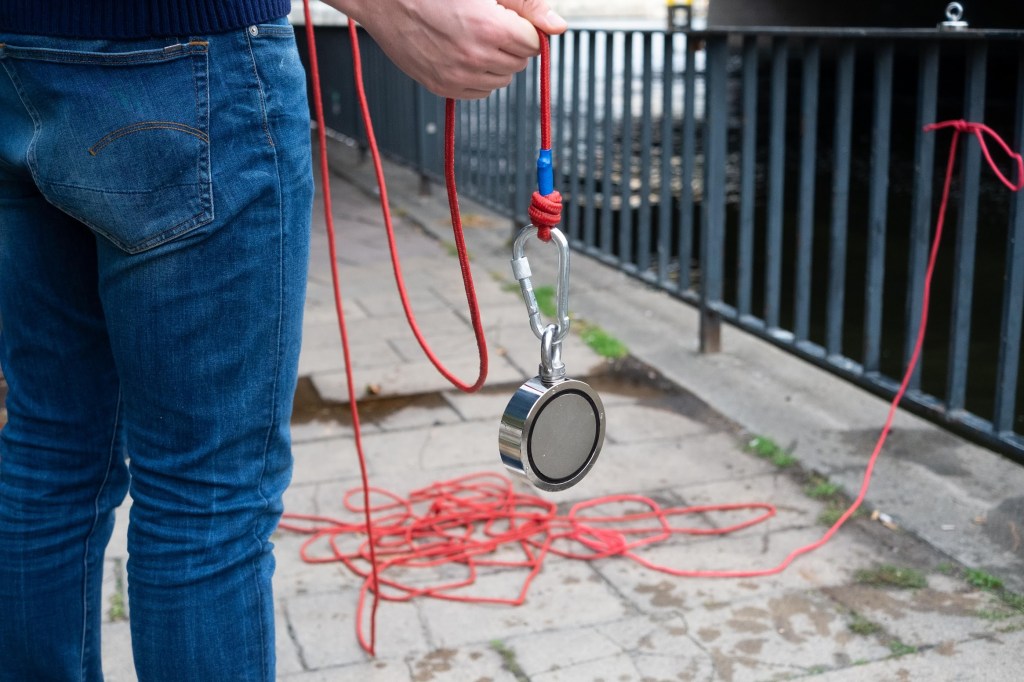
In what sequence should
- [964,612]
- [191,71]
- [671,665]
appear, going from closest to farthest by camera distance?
[191,71] < [671,665] < [964,612]

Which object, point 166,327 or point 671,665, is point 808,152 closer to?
point 671,665

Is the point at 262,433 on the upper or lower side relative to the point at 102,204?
lower

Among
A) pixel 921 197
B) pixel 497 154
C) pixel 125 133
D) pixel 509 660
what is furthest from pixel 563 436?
pixel 497 154

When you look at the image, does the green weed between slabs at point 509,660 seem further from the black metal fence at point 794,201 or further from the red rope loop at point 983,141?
the red rope loop at point 983,141

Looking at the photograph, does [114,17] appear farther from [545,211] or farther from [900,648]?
[900,648]

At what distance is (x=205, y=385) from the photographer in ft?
4.25

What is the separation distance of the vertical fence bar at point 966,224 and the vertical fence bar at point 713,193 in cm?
118

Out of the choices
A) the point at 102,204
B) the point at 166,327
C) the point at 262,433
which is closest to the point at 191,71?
the point at 102,204

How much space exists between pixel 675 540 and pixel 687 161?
1.86 m

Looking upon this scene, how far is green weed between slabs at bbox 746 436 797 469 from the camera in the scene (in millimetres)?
3111

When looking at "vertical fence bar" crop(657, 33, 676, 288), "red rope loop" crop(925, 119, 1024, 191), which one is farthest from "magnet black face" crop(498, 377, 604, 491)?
"vertical fence bar" crop(657, 33, 676, 288)

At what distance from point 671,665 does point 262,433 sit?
1075 mm

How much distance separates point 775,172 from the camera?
3.73 m

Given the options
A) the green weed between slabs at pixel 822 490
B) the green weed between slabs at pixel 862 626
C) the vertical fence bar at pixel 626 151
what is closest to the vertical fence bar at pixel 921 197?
the green weed between slabs at pixel 822 490
